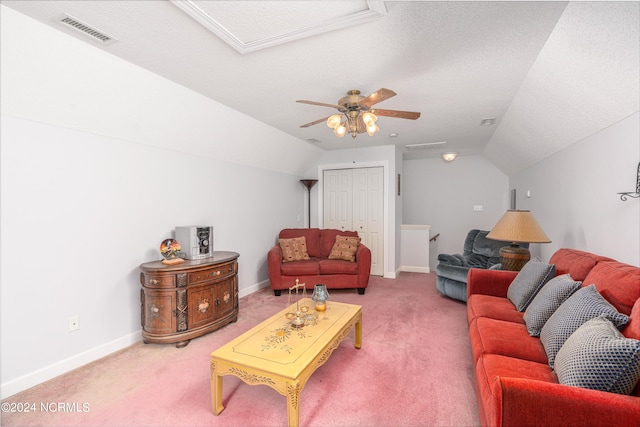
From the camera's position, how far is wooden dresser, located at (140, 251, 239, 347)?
8.69 feet

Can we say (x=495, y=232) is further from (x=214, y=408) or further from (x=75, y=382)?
(x=75, y=382)

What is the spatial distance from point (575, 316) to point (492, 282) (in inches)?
55.0

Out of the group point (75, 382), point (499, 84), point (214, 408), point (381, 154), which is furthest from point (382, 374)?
point (381, 154)

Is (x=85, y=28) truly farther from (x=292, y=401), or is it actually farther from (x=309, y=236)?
(x=309, y=236)

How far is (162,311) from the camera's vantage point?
2.65 m

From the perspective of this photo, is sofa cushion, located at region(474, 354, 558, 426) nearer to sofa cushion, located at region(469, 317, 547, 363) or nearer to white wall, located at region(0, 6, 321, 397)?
sofa cushion, located at region(469, 317, 547, 363)

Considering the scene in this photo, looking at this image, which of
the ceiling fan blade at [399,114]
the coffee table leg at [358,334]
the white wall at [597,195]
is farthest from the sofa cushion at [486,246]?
the ceiling fan blade at [399,114]

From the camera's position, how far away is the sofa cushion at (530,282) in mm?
2326

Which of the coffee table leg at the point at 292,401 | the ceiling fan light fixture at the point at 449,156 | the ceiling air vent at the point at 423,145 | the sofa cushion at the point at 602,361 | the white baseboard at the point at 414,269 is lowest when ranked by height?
the white baseboard at the point at 414,269

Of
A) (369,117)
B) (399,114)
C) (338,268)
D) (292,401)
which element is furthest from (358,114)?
(338,268)

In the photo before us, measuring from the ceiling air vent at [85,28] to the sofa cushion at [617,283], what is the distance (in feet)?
11.5

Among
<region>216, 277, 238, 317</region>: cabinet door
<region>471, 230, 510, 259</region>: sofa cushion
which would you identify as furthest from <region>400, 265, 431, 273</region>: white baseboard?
<region>216, 277, 238, 317</region>: cabinet door

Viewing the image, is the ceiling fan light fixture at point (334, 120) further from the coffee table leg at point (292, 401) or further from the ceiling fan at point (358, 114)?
the coffee table leg at point (292, 401)

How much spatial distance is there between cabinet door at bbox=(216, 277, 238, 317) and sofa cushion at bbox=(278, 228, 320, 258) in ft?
5.70
